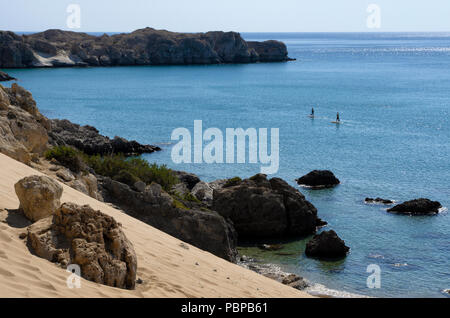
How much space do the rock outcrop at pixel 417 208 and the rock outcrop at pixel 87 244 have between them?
22.0 meters

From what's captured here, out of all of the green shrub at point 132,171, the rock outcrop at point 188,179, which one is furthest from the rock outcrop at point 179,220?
the rock outcrop at point 188,179

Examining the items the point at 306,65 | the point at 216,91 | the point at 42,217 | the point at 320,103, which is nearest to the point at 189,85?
the point at 216,91

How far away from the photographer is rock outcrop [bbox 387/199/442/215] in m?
29.0

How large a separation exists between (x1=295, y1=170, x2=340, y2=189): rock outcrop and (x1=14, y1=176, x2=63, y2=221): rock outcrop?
25.5 metres

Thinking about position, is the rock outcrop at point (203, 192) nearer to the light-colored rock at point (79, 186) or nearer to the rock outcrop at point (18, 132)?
the rock outcrop at point (18, 132)

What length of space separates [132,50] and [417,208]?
131 meters

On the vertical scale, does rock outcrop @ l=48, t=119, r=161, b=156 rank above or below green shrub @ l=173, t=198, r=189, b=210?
below

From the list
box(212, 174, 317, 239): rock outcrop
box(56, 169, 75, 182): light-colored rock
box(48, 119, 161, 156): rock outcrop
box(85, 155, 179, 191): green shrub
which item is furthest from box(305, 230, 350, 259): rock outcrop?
box(48, 119, 161, 156): rock outcrop

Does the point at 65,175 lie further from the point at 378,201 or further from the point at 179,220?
the point at 378,201

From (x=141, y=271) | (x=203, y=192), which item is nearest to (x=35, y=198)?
(x=141, y=271)

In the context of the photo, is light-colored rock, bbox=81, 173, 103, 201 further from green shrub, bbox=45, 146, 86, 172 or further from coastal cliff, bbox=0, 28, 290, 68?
coastal cliff, bbox=0, 28, 290, 68

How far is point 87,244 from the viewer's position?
29.5 ft

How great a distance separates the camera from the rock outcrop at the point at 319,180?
34531 mm

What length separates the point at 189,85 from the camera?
102625 mm
